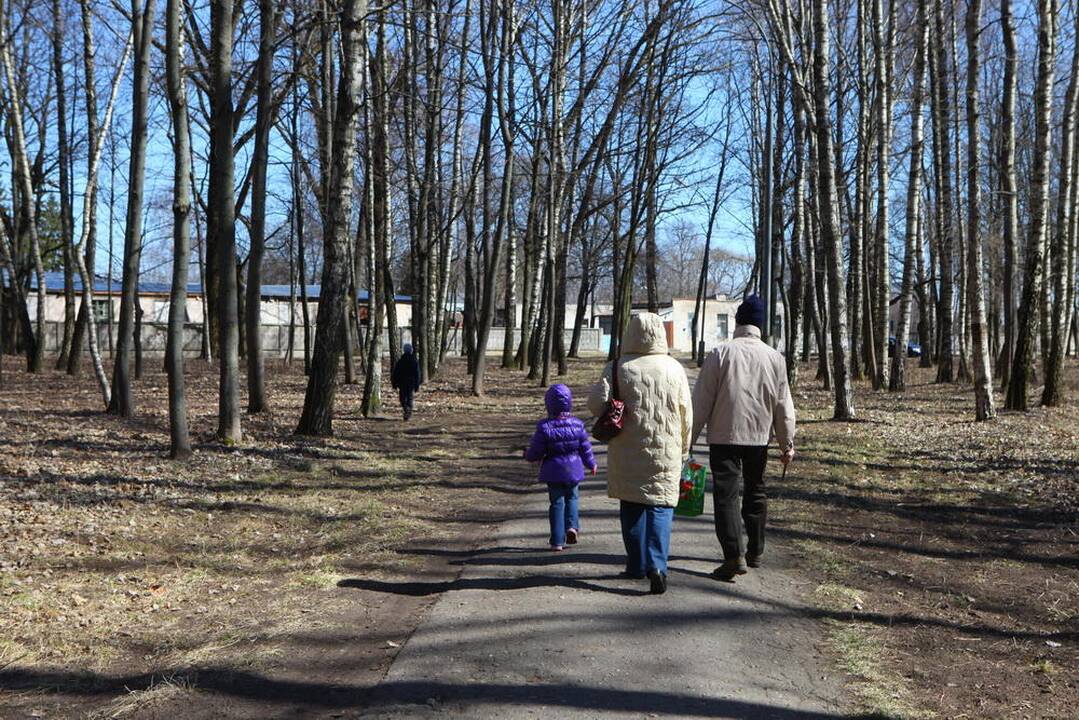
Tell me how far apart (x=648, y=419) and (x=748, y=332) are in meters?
1.13

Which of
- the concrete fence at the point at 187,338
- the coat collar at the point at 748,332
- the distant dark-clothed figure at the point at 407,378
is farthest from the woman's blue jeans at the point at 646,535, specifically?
the concrete fence at the point at 187,338

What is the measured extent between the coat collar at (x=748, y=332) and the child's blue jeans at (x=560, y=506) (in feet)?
5.53

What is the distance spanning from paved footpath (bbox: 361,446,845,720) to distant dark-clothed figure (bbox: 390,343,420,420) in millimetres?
10611

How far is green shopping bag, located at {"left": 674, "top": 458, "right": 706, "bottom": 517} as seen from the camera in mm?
7098

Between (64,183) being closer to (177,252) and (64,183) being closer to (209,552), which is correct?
(177,252)

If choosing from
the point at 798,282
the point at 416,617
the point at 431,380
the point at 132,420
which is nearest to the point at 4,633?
the point at 416,617

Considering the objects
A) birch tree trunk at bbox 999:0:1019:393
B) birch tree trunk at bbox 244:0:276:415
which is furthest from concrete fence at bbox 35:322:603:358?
birch tree trunk at bbox 999:0:1019:393

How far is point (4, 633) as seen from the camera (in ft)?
17.9

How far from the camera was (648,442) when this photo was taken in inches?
247

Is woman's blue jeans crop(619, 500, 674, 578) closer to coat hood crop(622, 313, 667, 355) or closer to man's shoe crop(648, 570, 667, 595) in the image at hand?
man's shoe crop(648, 570, 667, 595)

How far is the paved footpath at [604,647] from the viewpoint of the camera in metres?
4.42

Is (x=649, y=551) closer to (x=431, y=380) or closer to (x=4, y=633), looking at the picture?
(x=4, y=633)

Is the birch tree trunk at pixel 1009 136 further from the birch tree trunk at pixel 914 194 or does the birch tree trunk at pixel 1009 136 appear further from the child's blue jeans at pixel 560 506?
Answer: the child's blue jeans at pixel 560 506

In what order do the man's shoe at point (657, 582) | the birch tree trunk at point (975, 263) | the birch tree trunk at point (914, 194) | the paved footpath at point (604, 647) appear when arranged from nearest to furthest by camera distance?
the paved footpath at point (604, 647) < the man's shoe at point (657, 582) < the birch tree trunk at point (975, 263) < the birch tree trunk at point (914, 194)
